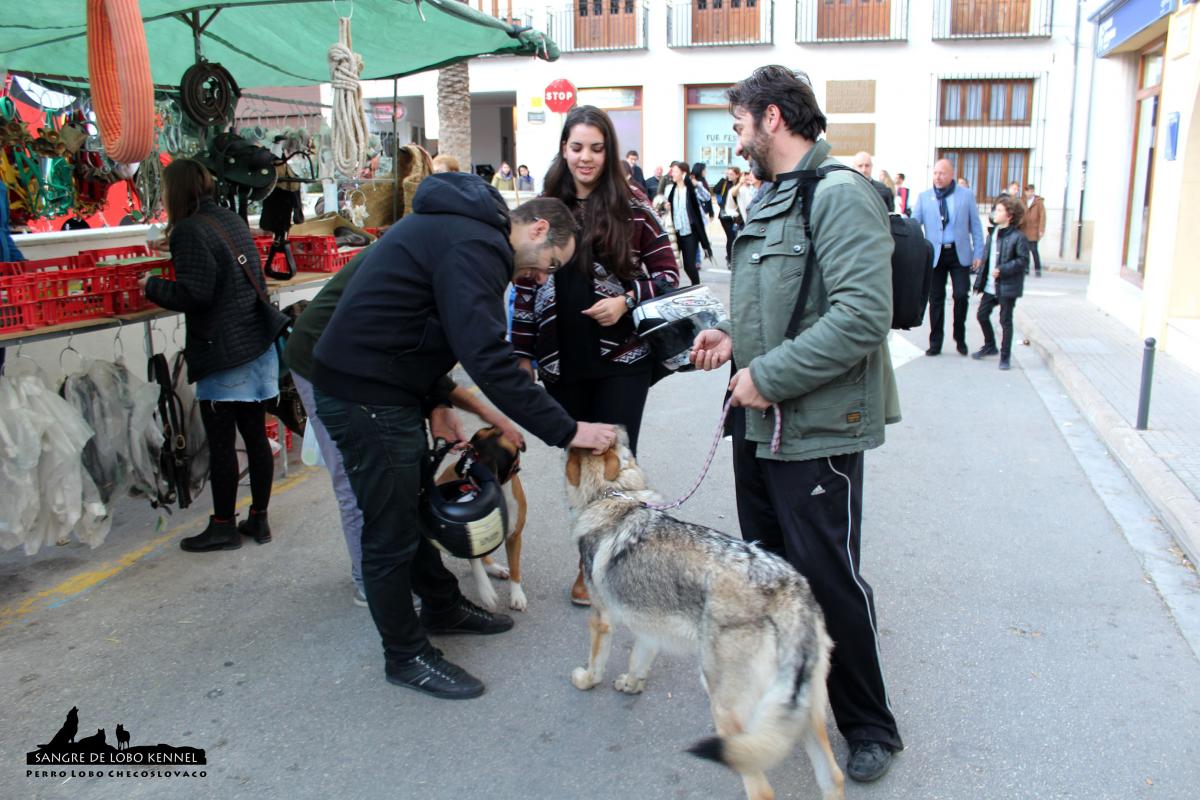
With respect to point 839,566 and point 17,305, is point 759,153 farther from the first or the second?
point 17,305

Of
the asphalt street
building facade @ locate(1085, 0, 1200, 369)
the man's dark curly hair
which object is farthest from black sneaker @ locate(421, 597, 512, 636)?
building facade @ locate(1085, 0, 1200, 369)

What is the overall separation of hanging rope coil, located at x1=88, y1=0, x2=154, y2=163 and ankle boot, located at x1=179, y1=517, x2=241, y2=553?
2.05 m

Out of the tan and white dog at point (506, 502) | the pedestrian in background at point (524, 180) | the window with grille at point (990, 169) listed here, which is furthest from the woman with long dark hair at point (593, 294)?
the window with grille at point (990, 169)

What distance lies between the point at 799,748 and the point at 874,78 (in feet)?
90.5

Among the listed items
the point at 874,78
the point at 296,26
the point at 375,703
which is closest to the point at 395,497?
the point at 375,703

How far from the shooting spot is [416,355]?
3.26 meters

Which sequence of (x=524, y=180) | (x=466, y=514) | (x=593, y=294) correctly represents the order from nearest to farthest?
(x=466, y=514), (x=593, y=294), (x=524, y=180)

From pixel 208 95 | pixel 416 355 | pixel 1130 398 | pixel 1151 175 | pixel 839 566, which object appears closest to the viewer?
Result: pixel 839 566

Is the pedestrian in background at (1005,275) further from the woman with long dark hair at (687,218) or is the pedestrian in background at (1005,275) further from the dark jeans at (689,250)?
the woman with long dark hair at (687,218)

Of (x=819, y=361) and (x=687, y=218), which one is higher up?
(x=687, y=218)

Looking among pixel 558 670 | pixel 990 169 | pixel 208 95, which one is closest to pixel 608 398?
pixel 558 670

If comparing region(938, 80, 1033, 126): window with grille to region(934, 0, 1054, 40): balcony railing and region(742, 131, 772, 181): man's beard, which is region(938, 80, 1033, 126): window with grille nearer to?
region(934, 0, 1054, 40): balcony railing

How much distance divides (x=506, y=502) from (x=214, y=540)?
81.9 inches

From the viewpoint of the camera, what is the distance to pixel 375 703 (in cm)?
352
